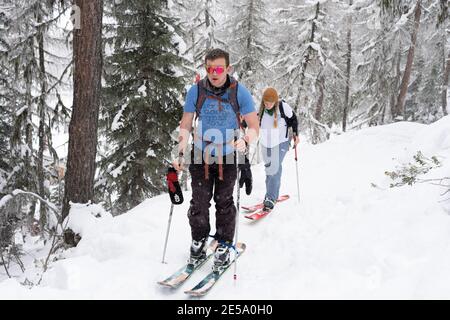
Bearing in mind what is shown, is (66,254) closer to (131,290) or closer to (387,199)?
(131,290)

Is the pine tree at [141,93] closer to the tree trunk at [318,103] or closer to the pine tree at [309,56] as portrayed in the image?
the pine tree at [309,56]

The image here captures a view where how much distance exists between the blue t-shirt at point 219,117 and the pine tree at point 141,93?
661 centimetres

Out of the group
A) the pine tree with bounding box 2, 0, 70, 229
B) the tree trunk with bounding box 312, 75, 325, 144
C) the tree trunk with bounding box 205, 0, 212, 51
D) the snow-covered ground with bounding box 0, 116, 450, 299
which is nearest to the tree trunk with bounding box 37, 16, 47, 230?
the pine tree with bounding box 2, 0, 70, 229

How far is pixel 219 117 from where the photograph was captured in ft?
13.9

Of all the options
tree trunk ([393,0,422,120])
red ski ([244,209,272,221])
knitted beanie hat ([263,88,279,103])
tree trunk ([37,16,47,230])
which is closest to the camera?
red ski ([244,209,272,221])

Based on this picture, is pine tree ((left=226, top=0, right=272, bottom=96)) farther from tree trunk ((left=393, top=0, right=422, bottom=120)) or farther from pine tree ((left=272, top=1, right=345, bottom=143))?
tree trunk ((left=393, top=0, right=422, bottom=120))

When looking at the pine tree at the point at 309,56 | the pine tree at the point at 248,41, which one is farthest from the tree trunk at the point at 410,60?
the pine tree at the point at 248,41

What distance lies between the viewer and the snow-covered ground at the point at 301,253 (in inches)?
137

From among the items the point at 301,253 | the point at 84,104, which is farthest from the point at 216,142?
the point at 84,104

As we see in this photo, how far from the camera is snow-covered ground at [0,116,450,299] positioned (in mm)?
3482

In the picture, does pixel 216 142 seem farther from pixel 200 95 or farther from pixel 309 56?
pixel 309 56

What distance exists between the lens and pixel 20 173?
11625mm
